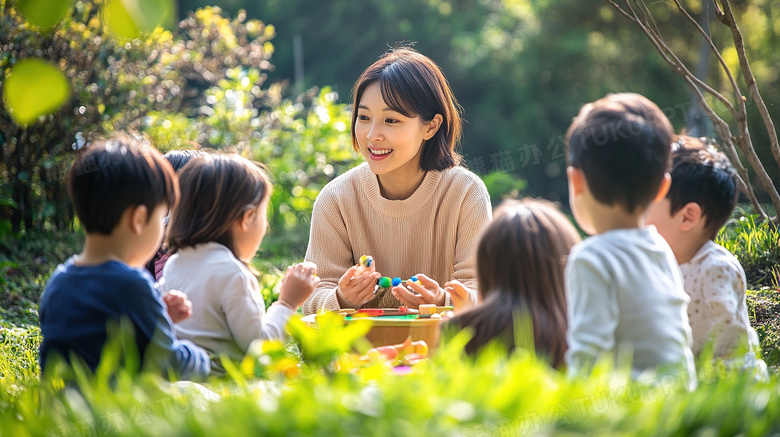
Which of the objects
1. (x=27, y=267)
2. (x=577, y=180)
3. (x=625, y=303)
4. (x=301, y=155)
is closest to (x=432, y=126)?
(x=577, y=180)

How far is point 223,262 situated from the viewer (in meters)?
2.56

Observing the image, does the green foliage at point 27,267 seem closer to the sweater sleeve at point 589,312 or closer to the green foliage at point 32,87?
the green foliage at point 32,87

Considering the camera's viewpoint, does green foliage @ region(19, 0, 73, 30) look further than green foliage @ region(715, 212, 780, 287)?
No

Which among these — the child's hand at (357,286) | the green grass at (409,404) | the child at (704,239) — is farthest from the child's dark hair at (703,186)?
the child's hand at (357,286)

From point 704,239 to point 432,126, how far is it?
4.91ft

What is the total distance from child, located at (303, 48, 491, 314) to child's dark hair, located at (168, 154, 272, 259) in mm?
1010

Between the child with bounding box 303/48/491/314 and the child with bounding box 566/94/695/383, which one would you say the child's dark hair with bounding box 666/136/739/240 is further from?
the child with bounding box 303/48/491/314

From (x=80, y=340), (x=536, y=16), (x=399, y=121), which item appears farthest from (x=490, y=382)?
(x=536, y=16)

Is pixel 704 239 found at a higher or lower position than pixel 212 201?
lower

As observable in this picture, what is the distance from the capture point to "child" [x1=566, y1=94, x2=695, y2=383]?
197 centimetres

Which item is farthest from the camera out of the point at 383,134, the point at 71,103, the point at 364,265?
the point at 71,103

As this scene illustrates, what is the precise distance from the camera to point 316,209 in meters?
3.92

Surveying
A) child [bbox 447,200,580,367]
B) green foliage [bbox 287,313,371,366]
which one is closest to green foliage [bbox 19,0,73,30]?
green foliage [bbox 287,313,371,366]

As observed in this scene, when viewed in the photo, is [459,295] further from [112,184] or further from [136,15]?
[136,15]
